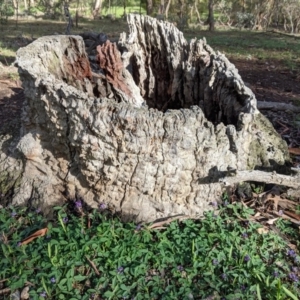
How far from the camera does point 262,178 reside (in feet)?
7.44

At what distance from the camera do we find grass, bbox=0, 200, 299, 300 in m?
2.02

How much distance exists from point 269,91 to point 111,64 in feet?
10.1

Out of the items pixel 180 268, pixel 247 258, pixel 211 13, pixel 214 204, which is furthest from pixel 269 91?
pixel 211 13

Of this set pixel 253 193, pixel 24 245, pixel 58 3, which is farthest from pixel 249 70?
pixel 58 3

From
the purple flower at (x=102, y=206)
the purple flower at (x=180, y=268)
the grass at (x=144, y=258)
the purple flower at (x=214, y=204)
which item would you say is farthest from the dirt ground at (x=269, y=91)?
the purple flower at (x=102, y=206)

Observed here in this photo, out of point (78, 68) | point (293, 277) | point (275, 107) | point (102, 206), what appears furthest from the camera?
point (275, 107)

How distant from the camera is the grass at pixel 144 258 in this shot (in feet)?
6.61

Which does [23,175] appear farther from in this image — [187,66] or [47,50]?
[187,66]

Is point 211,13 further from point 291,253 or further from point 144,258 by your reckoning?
point 144,258

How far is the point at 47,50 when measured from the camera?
2.98m

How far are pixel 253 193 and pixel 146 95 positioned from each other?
160cm

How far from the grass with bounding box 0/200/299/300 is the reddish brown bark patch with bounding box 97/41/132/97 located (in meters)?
1.45

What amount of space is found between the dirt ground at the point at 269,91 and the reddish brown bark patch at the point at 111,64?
1313mm

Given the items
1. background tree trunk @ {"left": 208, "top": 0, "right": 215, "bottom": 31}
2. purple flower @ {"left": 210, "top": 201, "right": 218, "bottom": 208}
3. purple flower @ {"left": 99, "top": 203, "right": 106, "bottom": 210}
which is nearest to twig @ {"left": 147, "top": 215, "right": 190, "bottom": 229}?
purple flower @ {"left": 210, "top": 201, "right": 218, "bottom": 208}
